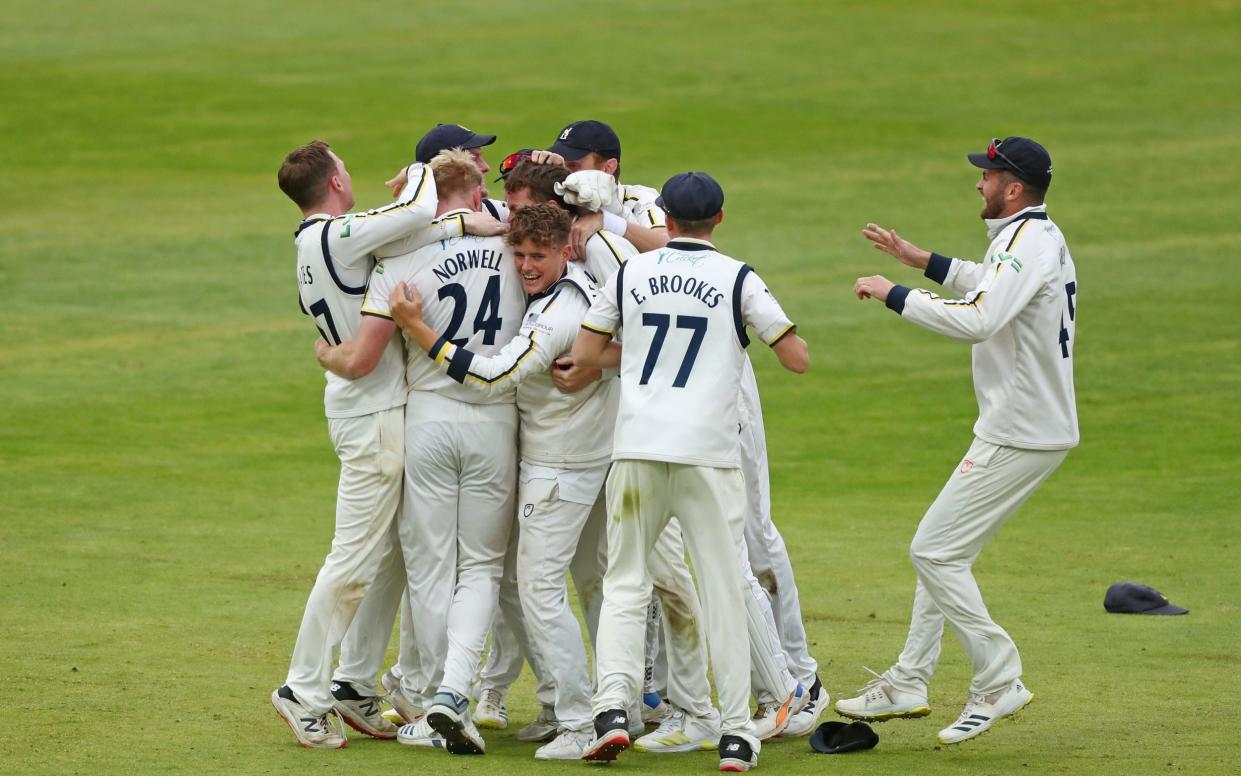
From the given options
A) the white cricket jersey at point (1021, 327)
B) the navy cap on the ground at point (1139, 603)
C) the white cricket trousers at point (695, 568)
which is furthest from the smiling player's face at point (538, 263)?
the navy cap on the ground at point (1139, 603)

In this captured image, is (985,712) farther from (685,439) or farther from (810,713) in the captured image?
(685,439)

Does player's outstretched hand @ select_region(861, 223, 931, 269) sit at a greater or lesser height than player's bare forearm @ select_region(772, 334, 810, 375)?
greater

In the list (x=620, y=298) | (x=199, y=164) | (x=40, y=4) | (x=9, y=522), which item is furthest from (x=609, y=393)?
(x=40, y=4)

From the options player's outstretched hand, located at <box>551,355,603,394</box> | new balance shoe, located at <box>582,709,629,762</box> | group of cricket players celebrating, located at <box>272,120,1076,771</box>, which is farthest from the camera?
player's outstretched hand, located at <box>551,355,603,394</box>

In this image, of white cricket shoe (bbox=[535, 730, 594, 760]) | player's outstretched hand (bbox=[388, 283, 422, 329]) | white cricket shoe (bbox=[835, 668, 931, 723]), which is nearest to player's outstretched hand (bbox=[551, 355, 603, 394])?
player's outstretched hand (bbox=[388, 283, 422, 329])

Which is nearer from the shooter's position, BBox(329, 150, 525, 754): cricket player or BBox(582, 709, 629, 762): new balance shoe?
BBox(582, 709, 629, 762): new balance shoe

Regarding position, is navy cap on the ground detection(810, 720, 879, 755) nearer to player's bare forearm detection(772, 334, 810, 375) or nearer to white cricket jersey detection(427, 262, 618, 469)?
white cricket jersey detection(427, 262, 618, 469)

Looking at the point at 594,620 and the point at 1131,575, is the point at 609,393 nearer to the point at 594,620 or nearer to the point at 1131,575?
the point at 594,620

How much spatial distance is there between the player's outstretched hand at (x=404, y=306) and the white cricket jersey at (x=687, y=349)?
2.98ft

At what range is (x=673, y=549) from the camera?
7473 mm

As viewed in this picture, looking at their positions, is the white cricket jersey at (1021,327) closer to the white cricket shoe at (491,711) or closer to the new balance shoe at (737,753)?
the new balance shoe at (737,753)

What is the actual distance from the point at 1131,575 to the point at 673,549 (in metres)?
4.87

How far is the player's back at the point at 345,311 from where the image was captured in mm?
7395

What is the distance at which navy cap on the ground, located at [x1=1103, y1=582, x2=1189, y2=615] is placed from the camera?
10070mm
